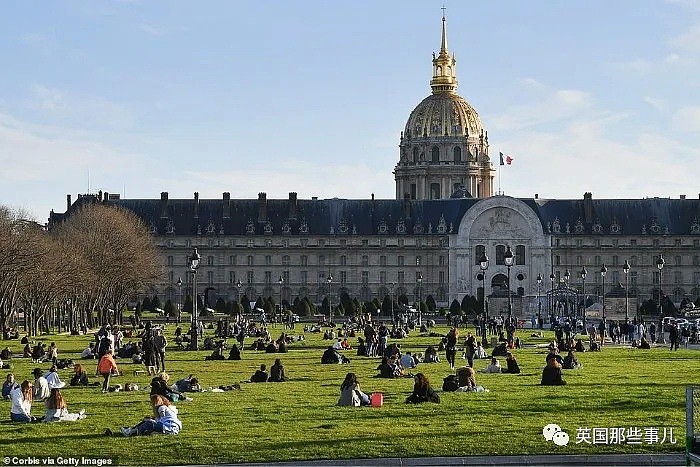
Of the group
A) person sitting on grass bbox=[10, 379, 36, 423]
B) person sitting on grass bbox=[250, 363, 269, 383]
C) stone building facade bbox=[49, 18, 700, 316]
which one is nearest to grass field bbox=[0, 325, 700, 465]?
person sitting on grass bbox=[10, 379, 36, 423]

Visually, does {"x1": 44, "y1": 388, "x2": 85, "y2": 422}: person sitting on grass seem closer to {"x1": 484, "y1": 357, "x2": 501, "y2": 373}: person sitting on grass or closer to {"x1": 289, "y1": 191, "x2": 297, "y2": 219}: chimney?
{"x1": 484, "y1": 357, "x2": 501, "y2": 373}: person sitting on grass

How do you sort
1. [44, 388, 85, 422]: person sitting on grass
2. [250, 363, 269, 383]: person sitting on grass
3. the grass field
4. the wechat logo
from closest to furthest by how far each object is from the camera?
1. the grass field
2. the wechat logo
3. [44, 388, 85, 422]: person sitting on grass
4. [250, 363, 269, 383]: person sitting on grass

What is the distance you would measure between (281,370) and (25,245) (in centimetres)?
3919

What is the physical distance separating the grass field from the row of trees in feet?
101

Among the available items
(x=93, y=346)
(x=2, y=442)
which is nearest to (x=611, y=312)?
(x=93, y=346)

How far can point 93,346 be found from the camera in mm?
56375

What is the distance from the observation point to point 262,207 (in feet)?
490

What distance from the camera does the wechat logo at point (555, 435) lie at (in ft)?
89.7

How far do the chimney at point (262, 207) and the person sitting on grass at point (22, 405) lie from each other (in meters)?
117

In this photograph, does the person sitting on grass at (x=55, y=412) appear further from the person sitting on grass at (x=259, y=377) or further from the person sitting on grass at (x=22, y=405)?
the person sitting on grass at (x=259, y=377)

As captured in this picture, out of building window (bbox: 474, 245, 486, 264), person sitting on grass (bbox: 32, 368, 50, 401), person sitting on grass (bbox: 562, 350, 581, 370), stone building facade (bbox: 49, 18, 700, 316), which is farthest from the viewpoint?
building window (bbox: 474, 245, 486, 264)

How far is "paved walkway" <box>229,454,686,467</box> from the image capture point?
1005 inches

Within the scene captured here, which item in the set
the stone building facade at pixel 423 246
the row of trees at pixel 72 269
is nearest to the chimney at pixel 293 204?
the stone building facade at pixel 423 246

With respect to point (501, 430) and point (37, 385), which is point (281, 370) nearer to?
point (37, 385)
